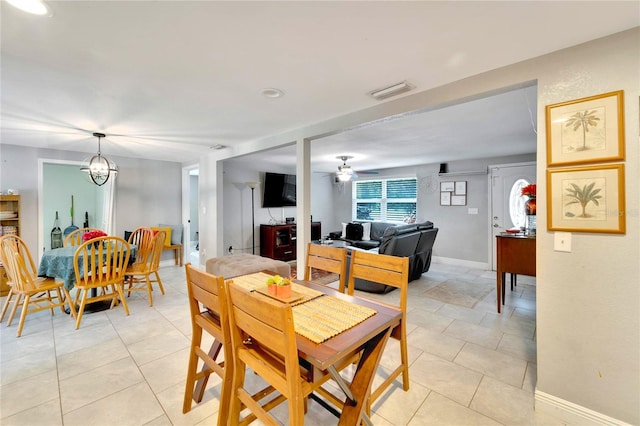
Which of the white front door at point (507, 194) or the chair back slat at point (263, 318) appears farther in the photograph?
the white front door at point (507, 194)

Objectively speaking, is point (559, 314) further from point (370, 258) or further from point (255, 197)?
point (255, 197)

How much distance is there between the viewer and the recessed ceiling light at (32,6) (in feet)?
4.18

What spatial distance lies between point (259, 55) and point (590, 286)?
7.98 feet

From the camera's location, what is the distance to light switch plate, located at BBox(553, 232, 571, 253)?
1.64 m

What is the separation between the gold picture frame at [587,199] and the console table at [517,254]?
1.45m

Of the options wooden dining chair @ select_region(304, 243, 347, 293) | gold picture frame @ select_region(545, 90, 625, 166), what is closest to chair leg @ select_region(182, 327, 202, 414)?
wooden dining chair @ select_region(304, 243, 347, 293)

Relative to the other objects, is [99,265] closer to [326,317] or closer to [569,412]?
[326,317]

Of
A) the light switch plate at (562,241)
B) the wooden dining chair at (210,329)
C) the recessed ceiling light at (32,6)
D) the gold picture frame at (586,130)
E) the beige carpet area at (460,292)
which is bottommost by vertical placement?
the beige carpet area at (460,292)

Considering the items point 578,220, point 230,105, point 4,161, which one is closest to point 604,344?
point 578,220

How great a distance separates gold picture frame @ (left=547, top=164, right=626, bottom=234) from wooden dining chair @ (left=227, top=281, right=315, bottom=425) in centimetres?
173

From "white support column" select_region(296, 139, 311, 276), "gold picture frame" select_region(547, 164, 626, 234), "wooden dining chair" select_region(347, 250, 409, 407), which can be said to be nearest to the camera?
"gold picture frame" select_region(547, 164, 626, 234)

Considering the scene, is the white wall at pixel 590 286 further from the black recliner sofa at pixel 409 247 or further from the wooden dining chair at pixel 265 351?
the black recliner sofa at pixel 409 247

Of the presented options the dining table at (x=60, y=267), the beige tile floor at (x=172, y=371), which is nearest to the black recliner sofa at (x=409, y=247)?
the beige tile floor at (x=172, y=371)

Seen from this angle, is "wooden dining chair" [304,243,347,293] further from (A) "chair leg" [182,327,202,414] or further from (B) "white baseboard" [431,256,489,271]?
(B) "white baseboard" [431,256,489,271]
